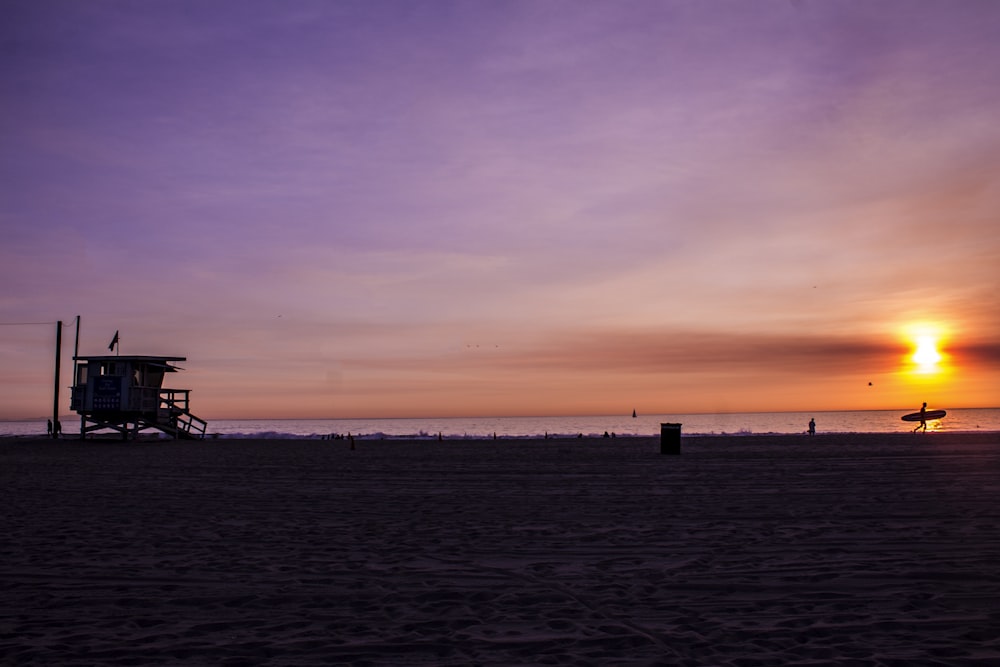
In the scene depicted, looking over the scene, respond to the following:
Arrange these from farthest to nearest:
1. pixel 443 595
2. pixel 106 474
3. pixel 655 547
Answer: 1. pixel 106 474
2. pixel 655 547
3. pixel 443 595

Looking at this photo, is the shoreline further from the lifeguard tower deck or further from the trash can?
the trash can

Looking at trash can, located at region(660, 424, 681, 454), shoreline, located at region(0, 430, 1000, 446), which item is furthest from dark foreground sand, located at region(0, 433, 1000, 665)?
shoreline, located at region(0, 430, 1000, 446)

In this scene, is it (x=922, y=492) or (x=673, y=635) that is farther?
(x=922, y=492)

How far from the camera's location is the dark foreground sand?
5129 mm

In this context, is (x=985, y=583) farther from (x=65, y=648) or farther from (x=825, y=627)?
(x=65, y=648)

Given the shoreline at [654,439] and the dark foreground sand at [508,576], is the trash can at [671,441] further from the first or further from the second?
the shoreline at [654,439]

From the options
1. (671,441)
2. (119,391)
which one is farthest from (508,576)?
(119,391)

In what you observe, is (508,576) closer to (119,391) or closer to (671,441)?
(671,441)

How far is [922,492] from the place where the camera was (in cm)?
1362

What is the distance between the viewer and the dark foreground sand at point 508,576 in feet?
16.8

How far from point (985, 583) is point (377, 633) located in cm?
555

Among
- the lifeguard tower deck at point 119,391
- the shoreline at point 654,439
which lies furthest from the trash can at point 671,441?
the lifeguard tower deck at point 119,391

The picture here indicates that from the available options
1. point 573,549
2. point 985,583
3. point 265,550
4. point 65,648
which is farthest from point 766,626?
point 265,550

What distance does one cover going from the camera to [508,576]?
7.33 m
